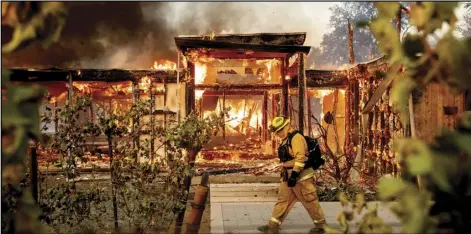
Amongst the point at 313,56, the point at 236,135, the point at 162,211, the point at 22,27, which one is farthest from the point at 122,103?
the point at 313,56

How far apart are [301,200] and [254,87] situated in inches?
329

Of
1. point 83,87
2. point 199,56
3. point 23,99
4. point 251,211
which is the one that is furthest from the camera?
point 83,87

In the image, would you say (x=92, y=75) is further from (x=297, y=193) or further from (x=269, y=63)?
(x=297, y=193)

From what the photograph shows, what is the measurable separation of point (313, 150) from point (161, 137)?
2.51 m

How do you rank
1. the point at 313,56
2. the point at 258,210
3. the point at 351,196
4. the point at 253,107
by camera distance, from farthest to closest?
the point at 313,56, the point at 253,107, the point at 351,196, the point at 258,210

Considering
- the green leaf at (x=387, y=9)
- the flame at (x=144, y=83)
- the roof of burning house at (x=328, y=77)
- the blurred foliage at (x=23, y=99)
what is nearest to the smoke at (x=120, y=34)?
the flame at (x=144, y=83)

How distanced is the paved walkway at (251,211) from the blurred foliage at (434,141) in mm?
3362

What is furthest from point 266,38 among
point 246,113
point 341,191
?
point 341,191

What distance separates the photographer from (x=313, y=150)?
24.3 ft

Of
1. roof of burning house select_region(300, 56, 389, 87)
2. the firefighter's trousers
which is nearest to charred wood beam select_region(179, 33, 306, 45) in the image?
roof of burning house select_region(300, 56, 389, 87)

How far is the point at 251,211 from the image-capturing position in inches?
342

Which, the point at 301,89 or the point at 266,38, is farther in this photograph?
the point at 266,38

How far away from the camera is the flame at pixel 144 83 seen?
15766 millimetres

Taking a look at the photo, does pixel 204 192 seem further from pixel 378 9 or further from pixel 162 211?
pixel 378 9
